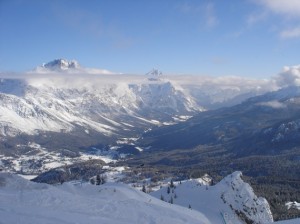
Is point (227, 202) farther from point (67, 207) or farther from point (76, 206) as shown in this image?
point (67, 207)

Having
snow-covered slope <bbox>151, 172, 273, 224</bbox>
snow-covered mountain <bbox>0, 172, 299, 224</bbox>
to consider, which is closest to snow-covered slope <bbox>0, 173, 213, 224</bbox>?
snow-covered mountain <bbox>0, 172, 299, 224</bbox>

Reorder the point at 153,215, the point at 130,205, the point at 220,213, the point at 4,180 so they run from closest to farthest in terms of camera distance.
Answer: the point at 153,215 < the point at 130,205 < the point at 4,180 < the point at 220,213

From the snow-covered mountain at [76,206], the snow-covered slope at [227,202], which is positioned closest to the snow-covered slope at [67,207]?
the snow-covered mountain at [76,206]

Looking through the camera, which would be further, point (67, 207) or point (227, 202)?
point (227, 202)

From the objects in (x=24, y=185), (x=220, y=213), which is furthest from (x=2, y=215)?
(x=220, y=213)

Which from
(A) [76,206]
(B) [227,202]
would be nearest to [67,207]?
(A) [76,206]

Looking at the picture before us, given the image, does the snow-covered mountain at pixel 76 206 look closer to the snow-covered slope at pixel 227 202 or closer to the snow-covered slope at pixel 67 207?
the snow-covered slope at pixel 67 207

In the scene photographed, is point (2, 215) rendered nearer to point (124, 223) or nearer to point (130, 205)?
point (124, 223)
